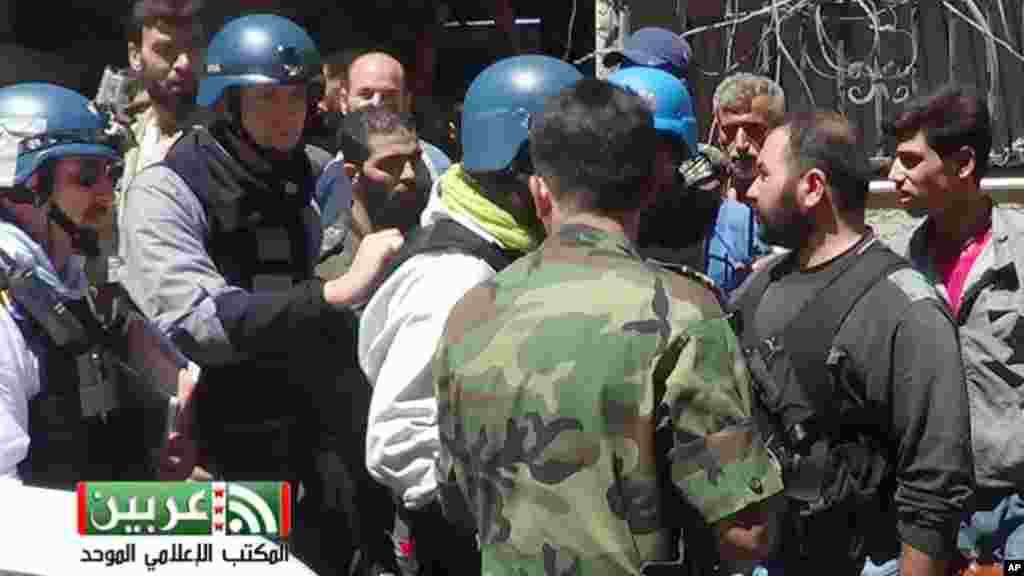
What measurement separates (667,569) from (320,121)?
8.29 feet

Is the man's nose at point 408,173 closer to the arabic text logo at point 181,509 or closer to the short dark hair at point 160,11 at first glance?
the arabic text logo at point 181,509

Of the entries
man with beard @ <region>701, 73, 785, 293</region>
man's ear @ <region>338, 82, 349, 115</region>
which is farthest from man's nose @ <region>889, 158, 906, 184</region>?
man's ear @ <region>338, 82, 349, 115</region>

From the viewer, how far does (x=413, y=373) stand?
348cm

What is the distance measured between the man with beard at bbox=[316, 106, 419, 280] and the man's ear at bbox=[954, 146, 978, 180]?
138cm

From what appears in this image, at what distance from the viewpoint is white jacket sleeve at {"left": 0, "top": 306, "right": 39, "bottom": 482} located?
11.8 feet

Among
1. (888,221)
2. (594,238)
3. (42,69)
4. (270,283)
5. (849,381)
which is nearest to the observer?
(594,238)

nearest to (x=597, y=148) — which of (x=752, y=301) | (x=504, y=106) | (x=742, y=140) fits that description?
(x=504, y=106)

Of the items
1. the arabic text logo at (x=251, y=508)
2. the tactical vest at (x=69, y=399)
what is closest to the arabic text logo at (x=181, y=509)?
the arabic text logo at (x=251, y=508)

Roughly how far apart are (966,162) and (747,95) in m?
1.28

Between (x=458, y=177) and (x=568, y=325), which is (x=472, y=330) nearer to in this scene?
(x=568, y=325)

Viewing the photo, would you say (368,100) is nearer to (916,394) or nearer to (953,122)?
(953,122)

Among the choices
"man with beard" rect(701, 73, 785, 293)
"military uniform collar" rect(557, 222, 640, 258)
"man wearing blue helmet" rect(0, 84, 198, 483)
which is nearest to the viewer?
"military uniform collar" rect(557, 222, 640, 258)

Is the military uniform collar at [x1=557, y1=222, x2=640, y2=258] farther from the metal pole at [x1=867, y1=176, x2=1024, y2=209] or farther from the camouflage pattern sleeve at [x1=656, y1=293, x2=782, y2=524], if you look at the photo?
the metal pole at [x1=867, y1=176, x2=1024, y2=209]

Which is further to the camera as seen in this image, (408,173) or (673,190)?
(408,173)
